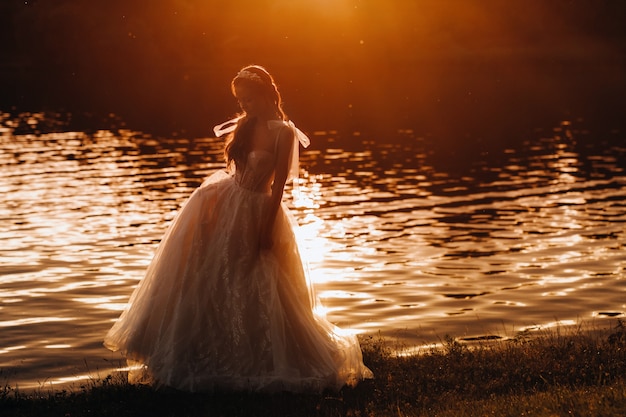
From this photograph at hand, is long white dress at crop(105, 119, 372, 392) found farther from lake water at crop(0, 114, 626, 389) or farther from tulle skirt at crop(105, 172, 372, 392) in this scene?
lake water at crop(0, 114, 626, 389)

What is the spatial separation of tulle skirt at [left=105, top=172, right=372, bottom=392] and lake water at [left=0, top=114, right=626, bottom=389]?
2.26 feet

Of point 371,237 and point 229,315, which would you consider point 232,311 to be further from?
point 371,237

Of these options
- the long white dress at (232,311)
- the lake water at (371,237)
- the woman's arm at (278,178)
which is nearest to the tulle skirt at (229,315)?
the long white dress at (232,311)

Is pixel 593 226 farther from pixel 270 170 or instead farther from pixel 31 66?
pixel 31 66

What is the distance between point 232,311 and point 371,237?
13.0 m

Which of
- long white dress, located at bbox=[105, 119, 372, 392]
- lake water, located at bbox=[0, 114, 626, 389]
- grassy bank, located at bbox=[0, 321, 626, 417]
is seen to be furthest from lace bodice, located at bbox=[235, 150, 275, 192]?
grassy bank, located at bbox=[0, 321, 626, 417]

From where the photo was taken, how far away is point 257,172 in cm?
1055

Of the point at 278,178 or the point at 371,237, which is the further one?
the point at 371,237

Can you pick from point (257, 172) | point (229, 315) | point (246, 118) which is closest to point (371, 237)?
point (257, 172)

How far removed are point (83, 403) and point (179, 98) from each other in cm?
5970

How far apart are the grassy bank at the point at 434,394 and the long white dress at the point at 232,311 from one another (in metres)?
0.22

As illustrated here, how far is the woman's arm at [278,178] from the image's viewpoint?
1041cm

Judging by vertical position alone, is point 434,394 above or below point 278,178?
below

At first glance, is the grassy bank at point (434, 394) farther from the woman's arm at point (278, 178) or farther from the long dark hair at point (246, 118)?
the long dark hair at point (246, 118)
